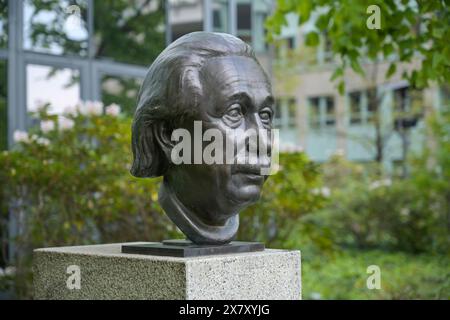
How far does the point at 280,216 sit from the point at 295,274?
10.9ft

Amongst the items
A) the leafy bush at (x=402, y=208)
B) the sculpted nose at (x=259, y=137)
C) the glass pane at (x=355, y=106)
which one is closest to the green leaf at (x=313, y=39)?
the sculpted nose at (x=259, y=137)

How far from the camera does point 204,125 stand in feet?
11.4

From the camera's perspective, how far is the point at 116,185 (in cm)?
639

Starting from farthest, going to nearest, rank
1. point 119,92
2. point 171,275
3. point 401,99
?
point 401,99
point 119,92
point 171,275

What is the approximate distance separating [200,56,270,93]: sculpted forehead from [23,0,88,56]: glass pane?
17.0 ft

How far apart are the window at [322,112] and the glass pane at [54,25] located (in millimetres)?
14109

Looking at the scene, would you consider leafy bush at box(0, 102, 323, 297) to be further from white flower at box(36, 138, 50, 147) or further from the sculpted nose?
the sculpted nose

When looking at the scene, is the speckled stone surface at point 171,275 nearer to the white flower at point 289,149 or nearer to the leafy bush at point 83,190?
the leafy bush at point 83,190

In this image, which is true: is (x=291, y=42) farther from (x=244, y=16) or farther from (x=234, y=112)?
(x=234, y=112)

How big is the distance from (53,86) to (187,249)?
18.1 ft

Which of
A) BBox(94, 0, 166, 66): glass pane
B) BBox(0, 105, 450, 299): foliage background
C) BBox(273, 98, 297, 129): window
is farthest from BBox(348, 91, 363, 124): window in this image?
BBox(0, 105, 450, 299): foliage background

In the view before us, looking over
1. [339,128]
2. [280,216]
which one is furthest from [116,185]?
[339,128]

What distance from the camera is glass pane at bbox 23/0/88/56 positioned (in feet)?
26.7

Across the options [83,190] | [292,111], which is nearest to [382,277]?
[83,190]
